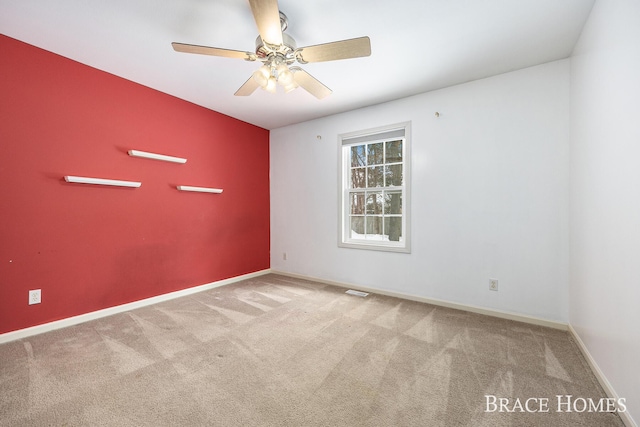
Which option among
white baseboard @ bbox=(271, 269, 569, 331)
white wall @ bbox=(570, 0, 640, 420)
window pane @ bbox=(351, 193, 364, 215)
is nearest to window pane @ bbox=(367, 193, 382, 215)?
window pane @ bbox=(351, 193, 364, 215)

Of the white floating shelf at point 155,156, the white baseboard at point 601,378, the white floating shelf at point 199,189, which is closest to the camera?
the white baseboard at point 601,378

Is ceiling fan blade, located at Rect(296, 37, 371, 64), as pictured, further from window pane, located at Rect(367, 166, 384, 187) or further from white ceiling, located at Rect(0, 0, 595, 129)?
window pane, located at Rect(367, 166, 384, 187)

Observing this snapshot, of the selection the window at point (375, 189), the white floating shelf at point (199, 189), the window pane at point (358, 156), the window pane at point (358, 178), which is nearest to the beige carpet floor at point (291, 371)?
the window at point (375, 189)

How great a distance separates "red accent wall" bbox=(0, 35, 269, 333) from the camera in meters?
2.25

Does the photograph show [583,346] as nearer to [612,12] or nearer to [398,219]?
[398,219]

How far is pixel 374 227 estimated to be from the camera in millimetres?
3777

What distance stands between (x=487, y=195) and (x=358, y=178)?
65.5 inches

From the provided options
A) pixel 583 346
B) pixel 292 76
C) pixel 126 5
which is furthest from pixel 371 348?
pixel 126 5

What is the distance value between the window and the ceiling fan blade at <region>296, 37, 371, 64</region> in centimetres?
173

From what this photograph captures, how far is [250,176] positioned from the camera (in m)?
4.39

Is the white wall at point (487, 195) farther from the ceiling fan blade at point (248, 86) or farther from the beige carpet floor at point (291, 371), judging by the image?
the ceiling fan blade at point (248, 86)

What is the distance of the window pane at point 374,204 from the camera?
370 cm

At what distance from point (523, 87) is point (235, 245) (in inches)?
163

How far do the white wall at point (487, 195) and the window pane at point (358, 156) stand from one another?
0.30m
